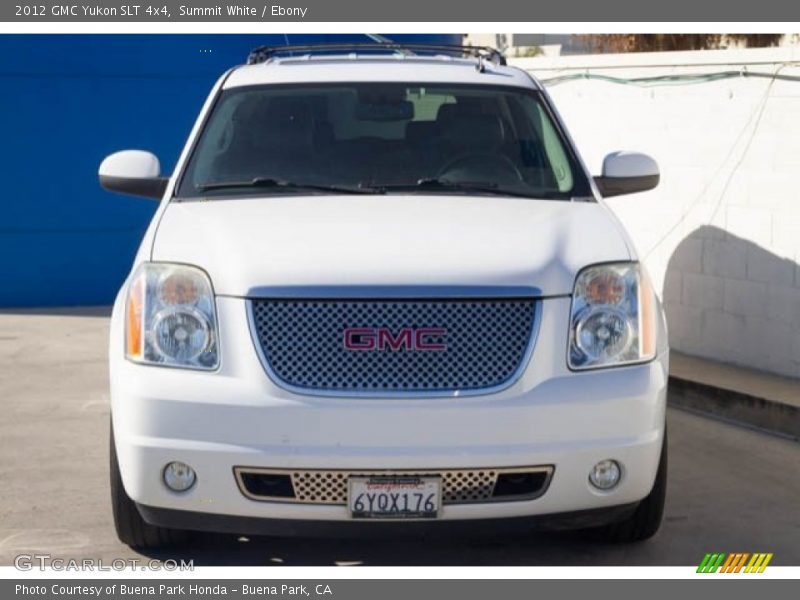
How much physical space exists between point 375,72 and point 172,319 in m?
2.15

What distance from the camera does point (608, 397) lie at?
540 centimetres

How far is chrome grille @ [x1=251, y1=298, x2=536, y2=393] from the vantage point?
5359 millimetres

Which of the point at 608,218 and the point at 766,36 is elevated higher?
the point at 608,218

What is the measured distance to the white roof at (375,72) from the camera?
7098 mm

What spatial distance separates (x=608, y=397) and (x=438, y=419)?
59cm

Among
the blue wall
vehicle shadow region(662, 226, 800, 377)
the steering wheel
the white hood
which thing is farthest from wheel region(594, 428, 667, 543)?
the blue wall

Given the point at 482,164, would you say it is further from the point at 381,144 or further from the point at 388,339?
the point at 388,339

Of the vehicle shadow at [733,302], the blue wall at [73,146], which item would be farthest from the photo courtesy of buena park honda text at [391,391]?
the blue wall at [73,146]

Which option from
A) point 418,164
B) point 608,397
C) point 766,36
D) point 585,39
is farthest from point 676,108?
point 585,39

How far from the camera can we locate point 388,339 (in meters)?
5.38

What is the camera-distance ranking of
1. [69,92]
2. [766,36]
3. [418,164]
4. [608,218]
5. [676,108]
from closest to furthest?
1. [608,218]
2. [418,164]
3. [676,108]
4. [69,92]
5. [766,36]

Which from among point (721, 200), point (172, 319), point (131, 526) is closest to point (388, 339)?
point (172, 319)

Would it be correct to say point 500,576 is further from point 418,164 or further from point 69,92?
point 69,92

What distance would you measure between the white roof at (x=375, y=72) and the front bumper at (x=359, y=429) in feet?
6.41
